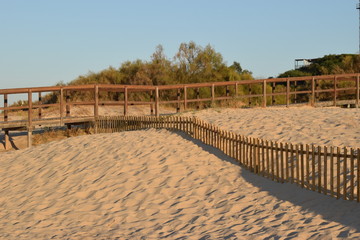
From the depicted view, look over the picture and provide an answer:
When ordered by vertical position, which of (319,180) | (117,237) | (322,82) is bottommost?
(117,237)

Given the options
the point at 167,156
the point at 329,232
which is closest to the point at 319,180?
the point at 329,232

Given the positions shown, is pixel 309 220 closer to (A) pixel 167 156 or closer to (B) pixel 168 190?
(B) pixel 168 190

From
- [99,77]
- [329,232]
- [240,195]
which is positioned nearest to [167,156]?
[240,195]

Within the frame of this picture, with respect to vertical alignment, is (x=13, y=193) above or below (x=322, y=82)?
below

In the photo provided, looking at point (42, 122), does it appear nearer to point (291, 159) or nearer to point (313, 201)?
point (291, 159)

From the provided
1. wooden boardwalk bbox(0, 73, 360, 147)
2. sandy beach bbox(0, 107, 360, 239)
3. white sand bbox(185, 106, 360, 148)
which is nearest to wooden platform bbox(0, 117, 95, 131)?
wooden boardwalk bbox(0, 73, 360, 147)

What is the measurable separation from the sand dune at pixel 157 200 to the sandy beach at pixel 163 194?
0.02m

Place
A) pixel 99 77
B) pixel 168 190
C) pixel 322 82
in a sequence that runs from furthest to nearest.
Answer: pixel 99 77 → pixel 322 82 → pixel 168 190

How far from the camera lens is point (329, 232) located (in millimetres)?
8422

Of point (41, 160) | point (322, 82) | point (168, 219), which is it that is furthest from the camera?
point (322, 82)

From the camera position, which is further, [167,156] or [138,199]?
[167,156]

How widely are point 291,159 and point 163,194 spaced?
2.74 metres

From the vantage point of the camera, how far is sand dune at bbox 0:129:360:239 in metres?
9.17

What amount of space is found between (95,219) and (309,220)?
401 cm
